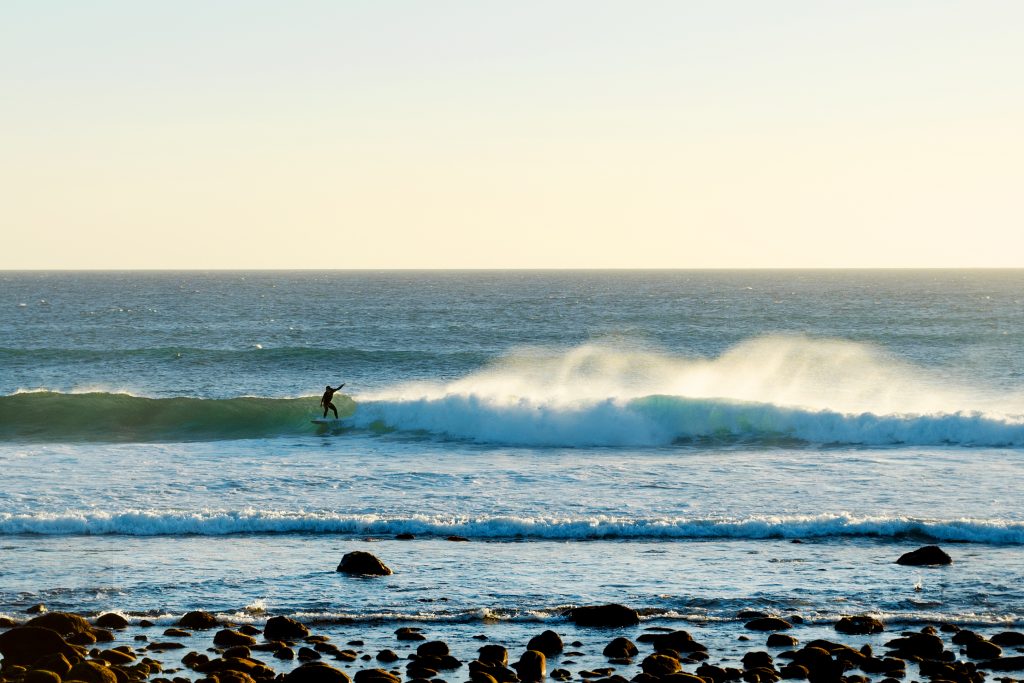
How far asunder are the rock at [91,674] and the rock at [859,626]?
23.6ft

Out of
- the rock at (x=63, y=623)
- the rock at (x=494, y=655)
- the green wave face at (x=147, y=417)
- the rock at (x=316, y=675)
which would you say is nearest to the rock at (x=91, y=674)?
the rock at (x=316, y=675)

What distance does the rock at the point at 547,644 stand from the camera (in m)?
11.3

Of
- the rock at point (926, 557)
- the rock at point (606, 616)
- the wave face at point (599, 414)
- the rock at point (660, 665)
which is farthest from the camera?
the wave face at point (599, 414)

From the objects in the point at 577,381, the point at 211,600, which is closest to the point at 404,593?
the point at 211,600

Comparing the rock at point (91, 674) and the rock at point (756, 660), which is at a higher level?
the rock at point (91, 674)

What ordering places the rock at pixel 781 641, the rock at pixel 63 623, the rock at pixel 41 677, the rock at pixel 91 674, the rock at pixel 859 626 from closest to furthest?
the rock at pixel 41 677 < the rock at pixel 91 674 < the rock at pixel 781 641 < the rock at pixel 63 623 < the rock at pixel 859 626

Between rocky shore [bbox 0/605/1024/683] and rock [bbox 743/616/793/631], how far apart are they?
1 centimetres

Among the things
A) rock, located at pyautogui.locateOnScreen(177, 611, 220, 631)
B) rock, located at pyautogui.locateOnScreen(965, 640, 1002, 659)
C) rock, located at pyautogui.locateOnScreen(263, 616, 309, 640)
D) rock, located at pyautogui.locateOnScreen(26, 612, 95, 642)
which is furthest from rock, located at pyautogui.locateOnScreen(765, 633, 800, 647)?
rock, located at pyautogui.locateOnScreen(26, 612, 95, 642)

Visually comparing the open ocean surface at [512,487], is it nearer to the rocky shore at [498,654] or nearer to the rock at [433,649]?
the rocky shore at [498,654]

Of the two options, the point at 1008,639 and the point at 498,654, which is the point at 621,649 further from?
the point at 1008,639

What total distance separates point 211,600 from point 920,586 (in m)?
8.31

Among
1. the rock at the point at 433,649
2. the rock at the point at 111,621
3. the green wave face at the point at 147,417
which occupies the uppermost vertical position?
the rock at the point at 433,649

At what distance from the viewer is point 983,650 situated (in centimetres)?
1116

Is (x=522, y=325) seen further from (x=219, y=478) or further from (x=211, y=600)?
(x=211, y=600)
